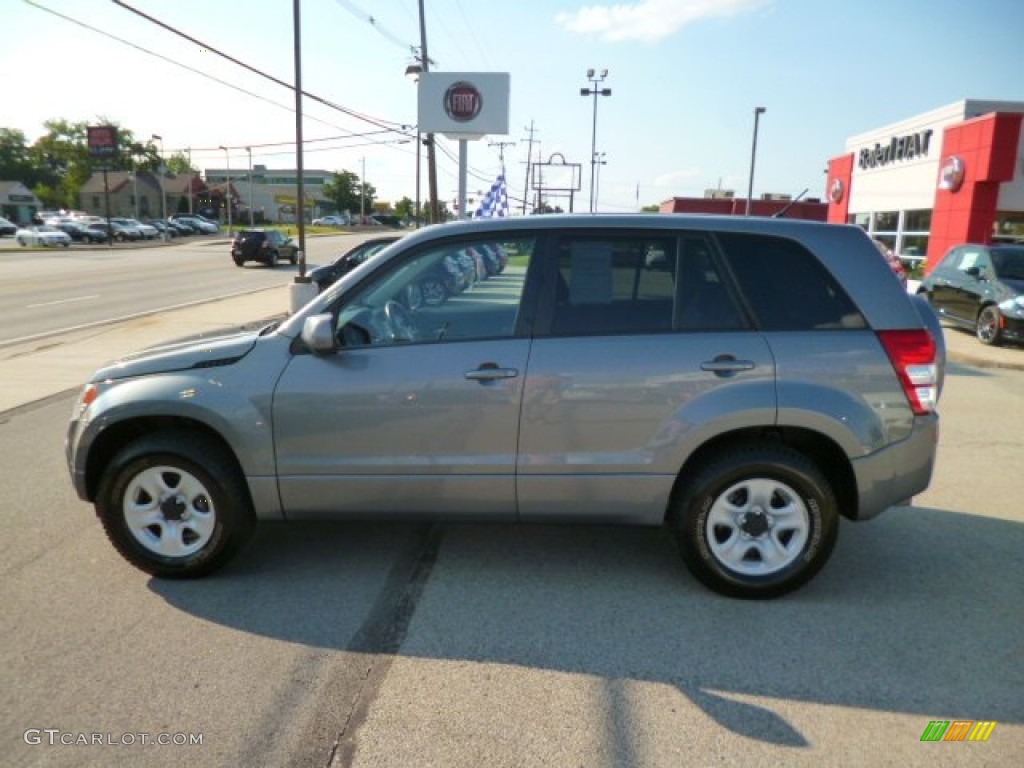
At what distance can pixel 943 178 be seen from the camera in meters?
22.7

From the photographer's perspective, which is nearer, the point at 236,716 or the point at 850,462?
the point at 236,716

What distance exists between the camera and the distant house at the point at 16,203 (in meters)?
95.1

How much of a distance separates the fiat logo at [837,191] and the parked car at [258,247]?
1012 inches

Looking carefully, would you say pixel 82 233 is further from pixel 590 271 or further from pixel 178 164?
pixel 178 164

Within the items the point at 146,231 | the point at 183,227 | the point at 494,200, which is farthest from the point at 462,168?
the point at 183,227

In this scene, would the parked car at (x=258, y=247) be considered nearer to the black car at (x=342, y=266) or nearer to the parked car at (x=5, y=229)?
the black car at (x=342, y=266)

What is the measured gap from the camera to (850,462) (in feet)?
11.9

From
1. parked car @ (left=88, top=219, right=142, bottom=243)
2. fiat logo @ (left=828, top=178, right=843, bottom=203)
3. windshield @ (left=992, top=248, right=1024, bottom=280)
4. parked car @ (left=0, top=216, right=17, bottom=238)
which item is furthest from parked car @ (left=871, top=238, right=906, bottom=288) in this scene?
parked car @ (left=0, top=216, right=17, bottom=238)

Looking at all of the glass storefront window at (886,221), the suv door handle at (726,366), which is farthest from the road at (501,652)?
the glass storefront window at (886,221)

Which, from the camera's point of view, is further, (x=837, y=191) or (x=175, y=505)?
(x=837, y=191)

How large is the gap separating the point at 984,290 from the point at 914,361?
34.5ft

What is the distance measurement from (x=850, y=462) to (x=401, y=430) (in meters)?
2.13

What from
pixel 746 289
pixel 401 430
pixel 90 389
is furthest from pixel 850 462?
pixel 90 389

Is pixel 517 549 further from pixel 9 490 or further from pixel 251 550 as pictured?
pixel 9 490
